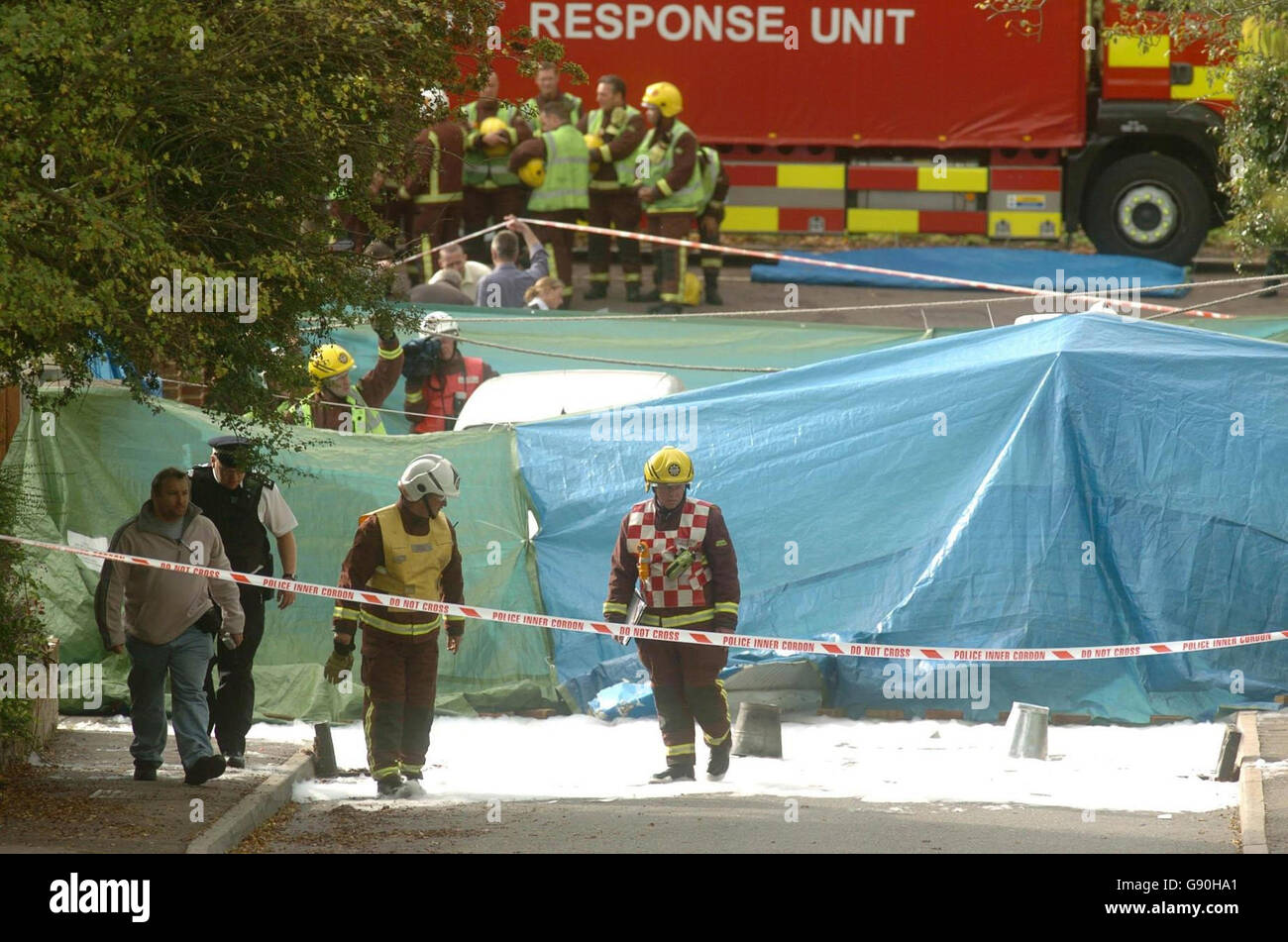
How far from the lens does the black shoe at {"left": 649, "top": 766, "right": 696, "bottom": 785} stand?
9.16 m

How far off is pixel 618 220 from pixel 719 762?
35.5 feet

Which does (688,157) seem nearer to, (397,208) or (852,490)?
(397,208)

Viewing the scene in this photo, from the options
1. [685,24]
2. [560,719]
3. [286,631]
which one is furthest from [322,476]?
[685,24]

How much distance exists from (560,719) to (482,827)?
257 cm

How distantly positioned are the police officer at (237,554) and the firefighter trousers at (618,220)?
10.1m

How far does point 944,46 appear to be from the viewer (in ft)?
67.4

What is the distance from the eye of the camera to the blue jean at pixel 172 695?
845 centimetres
